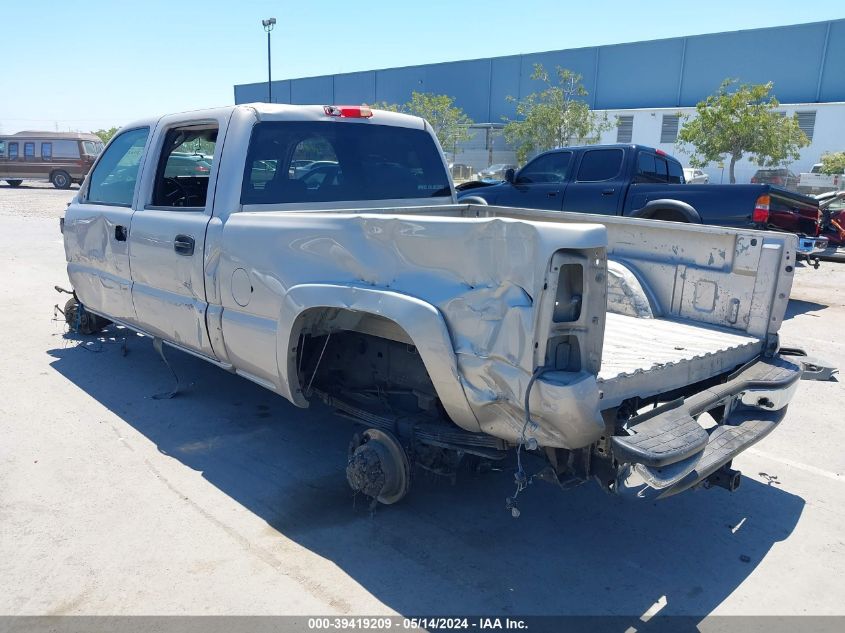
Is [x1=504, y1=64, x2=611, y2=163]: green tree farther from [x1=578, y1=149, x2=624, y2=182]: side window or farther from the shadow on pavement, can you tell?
the shadow on pavement

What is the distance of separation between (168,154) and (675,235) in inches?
141

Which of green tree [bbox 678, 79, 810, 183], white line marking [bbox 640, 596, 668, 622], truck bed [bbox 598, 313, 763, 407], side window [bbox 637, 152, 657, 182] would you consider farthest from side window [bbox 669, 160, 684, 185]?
green tree [bbox 678, 79, 810, 183]

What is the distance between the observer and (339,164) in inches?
184

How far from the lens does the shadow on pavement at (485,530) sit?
122 inches

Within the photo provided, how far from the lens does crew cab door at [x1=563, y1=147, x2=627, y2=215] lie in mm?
9797

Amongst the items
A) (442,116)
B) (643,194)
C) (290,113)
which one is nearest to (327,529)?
(290,113)

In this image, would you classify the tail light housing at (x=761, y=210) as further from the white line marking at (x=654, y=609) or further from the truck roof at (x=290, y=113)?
the white line marking at (x=654, y=609)

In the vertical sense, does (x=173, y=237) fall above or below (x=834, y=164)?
below

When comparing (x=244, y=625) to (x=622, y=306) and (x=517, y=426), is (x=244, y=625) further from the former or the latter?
(x=622, y=306)

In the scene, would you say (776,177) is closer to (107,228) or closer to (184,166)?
(184,166)

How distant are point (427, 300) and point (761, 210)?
7.12m

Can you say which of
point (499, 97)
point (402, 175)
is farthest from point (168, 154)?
point (499, 97)

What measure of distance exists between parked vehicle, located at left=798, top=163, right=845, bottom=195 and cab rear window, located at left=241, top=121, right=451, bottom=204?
26986mm

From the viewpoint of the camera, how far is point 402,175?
16.3 feet
